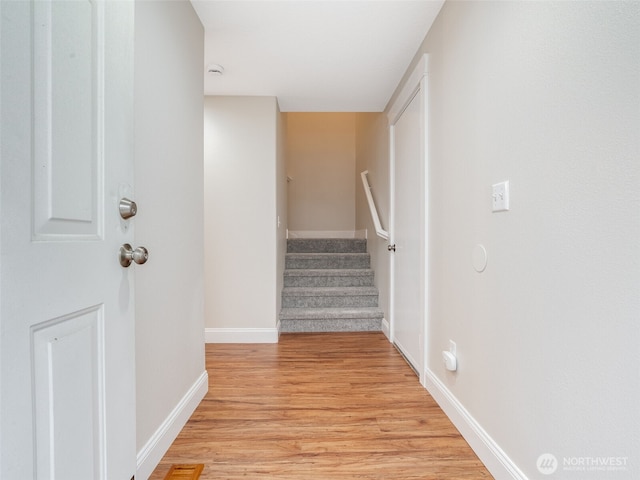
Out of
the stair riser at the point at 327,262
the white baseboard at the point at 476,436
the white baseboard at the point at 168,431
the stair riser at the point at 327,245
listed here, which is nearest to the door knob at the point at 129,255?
the white baseboard at the point at 168,431

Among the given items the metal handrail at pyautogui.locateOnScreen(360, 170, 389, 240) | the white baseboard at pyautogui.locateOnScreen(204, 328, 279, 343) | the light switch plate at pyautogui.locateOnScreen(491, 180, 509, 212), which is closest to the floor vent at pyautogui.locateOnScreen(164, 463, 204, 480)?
the light switch plate at pyautogui.locateOnScreen(491, 180, 509, 212)

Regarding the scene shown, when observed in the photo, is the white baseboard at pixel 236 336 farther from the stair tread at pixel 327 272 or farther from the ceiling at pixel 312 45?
the ceiling at pixel 312 45

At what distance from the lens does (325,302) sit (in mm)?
3572

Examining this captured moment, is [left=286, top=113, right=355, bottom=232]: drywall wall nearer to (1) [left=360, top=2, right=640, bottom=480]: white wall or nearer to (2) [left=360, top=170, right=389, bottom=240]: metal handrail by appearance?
(2) [left=360, top=170, right=389, bottom=240]: metal handrail

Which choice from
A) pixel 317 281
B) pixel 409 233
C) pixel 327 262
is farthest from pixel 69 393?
pixel 327 262

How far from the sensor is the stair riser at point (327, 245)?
4.49 meters

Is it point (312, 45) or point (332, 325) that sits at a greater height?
point (312, 45)

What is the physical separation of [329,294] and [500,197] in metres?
2.48

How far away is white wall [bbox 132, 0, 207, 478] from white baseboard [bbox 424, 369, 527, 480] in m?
1.30

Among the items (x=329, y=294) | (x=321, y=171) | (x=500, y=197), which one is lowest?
(x=329, y=294)

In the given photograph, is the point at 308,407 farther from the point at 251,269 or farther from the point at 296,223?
the point at 296,223

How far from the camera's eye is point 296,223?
5.23m

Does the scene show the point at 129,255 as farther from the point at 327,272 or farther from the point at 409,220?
the point at 327,272

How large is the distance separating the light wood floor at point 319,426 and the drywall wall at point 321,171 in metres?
2.88
